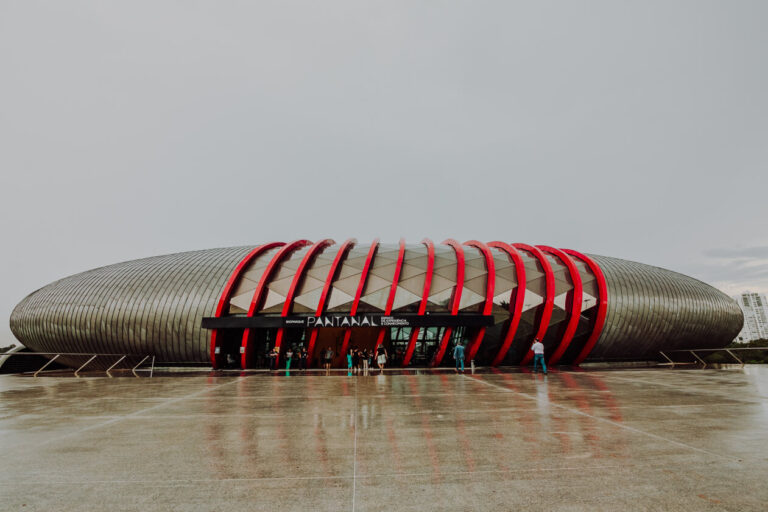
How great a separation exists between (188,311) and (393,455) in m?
22.0

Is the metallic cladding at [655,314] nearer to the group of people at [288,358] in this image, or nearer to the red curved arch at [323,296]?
the red curved arch at [323,296]

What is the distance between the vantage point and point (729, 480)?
12.3ft

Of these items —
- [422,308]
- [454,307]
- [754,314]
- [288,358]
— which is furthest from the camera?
[754,314]

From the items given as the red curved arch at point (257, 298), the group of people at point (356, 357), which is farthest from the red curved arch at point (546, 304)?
the red curved arch at point (257, 298)

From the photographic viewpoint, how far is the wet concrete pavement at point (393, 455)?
137 inches

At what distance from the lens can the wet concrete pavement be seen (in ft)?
11.4

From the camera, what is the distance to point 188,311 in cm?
2359

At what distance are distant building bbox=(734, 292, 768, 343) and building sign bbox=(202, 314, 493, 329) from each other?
181360 mm

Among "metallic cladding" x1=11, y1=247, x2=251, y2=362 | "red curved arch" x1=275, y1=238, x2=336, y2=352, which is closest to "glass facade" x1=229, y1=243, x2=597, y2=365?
"red curved arch" x1=275, y1=238, x2=336, y2=352

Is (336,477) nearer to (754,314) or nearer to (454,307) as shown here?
(454,307)

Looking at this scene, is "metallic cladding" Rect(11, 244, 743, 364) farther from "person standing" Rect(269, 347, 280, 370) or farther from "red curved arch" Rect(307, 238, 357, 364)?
"person standing" Rect(269, 347, 280, 370)

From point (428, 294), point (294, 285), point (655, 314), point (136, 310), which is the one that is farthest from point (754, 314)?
point (136, 310)

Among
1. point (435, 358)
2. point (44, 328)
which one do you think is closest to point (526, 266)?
point (435, 358)

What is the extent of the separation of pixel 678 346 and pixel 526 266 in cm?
1182
